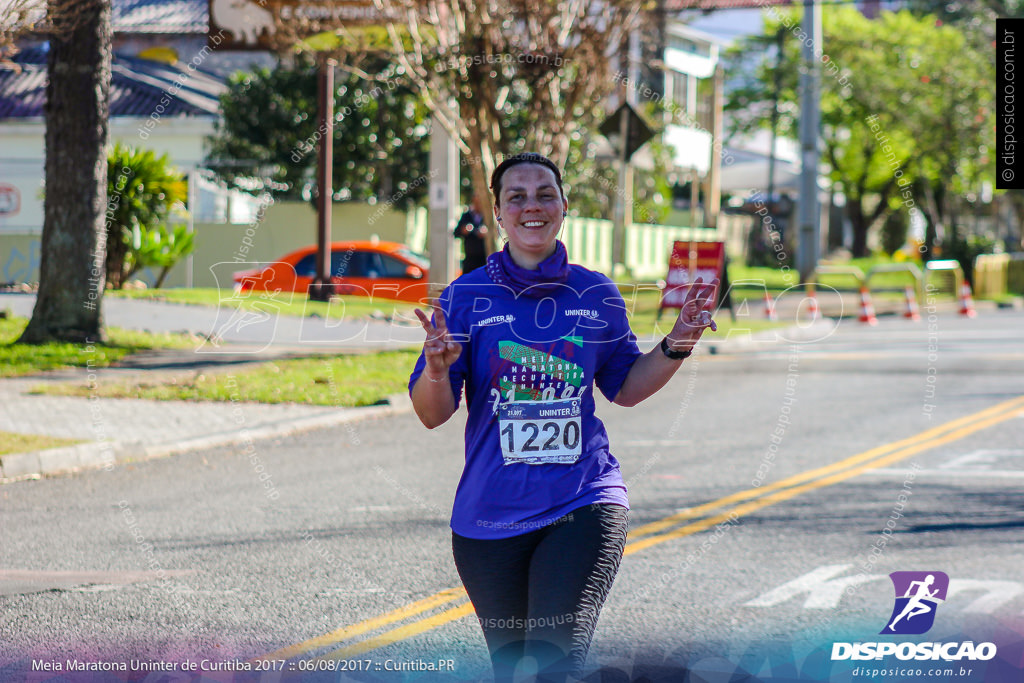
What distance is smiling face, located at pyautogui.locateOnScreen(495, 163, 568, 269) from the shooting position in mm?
3641

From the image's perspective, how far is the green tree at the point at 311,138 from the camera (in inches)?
1076

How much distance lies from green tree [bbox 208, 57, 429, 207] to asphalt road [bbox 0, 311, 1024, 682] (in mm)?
16506

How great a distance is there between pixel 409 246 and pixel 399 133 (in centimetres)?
307

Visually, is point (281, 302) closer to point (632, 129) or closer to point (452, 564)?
point (632, 129)

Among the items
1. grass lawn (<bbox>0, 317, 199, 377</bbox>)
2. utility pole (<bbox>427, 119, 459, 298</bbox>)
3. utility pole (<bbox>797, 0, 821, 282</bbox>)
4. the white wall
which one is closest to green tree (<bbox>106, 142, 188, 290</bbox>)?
grass lawn (<bbox>0, 317, 199, 377</bbox>)

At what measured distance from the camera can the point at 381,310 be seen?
1856 cm

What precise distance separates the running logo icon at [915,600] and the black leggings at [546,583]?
2.48m

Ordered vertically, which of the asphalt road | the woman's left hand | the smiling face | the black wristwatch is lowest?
the asphalt road

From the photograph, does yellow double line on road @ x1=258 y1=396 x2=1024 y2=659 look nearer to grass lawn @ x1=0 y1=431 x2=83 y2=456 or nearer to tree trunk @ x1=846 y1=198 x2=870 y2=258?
grass lawn @ x1=0 y1=431 x2=83 y2=456

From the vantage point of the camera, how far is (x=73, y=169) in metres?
14.4

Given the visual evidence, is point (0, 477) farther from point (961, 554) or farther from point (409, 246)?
point (409, 246)

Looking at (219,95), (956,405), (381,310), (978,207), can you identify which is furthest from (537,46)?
(978,207)

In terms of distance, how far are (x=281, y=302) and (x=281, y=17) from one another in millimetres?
3818

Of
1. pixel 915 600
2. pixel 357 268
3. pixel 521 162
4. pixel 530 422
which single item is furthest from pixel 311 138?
pixel 530 422
